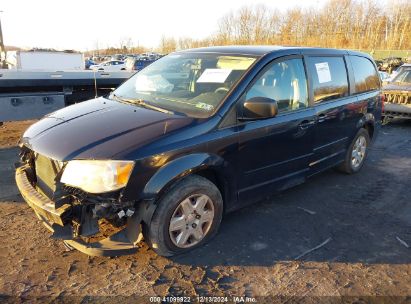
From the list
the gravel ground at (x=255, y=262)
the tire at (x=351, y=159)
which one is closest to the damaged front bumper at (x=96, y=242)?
the gravel ground at (x=255, y=262)

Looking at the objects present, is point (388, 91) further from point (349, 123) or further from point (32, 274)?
point (32, 274)

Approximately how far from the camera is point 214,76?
369 cm

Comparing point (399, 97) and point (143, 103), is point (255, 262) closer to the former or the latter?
point (143, 103)

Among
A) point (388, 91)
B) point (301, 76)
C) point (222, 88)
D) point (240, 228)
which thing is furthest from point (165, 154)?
point (388, 91)

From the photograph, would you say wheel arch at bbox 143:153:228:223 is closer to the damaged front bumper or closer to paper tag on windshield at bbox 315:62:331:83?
the damaged front bumper

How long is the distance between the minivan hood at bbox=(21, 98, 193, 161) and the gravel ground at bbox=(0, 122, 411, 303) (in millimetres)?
970

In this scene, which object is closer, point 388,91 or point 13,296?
point 13,296

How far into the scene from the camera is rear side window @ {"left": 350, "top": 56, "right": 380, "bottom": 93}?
5.25 metres

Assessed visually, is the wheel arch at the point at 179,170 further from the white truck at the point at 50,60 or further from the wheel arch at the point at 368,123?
the white truck at the point at 50,60

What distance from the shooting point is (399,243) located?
361 centimetres

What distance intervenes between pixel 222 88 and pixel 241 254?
5.11ft

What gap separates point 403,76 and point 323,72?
23.4 feet

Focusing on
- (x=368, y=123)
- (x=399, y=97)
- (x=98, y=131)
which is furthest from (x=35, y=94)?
(x=399, y=97)

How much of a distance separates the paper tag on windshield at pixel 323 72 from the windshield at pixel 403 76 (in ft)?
22.2
